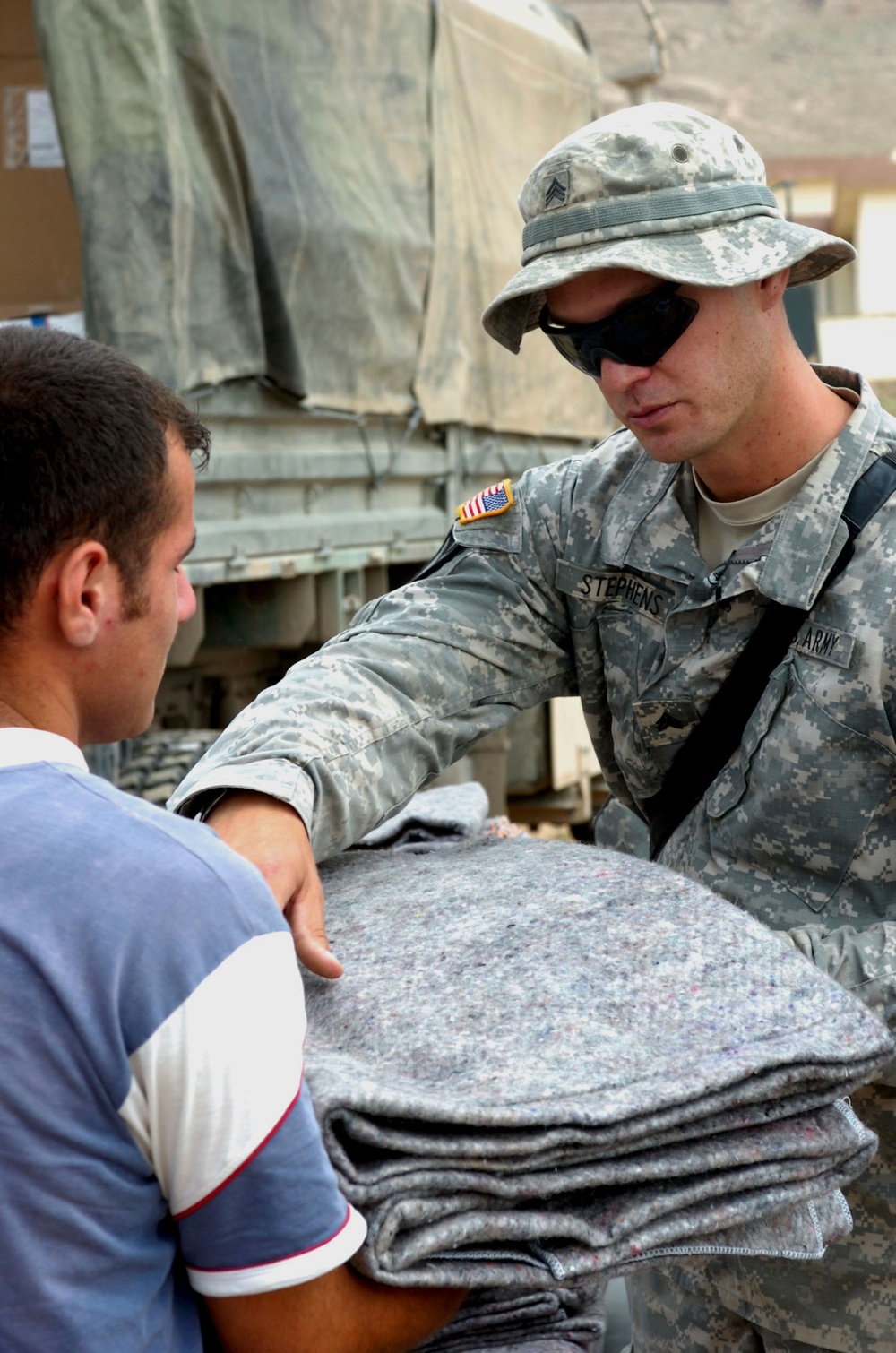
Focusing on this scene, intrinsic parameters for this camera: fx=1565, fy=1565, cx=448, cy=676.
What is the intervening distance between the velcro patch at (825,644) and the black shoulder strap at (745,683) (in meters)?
0.02

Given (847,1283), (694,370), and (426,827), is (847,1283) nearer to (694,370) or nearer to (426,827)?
(426,827)

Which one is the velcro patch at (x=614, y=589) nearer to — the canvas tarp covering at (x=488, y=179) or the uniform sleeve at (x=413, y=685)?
the uniform sleeve at (x=413, y=685)

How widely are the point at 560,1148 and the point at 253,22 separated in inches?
172

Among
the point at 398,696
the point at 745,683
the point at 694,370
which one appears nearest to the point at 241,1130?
the point at 398,696

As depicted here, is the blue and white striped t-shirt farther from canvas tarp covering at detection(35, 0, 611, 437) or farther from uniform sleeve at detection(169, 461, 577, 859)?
canvas tarp covering at detection(35, 0, 611, 437)

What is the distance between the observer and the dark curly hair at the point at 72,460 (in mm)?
1212

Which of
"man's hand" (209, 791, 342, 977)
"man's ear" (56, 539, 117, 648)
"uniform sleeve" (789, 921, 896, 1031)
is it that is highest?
"man's ear" (56, 539, 117, 648)

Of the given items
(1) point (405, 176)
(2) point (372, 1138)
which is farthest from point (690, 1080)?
(1) point (405, 176)

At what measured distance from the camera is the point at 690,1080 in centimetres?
133

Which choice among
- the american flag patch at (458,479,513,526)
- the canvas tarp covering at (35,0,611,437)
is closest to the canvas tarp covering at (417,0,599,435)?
the canvas tarp covering at (35,0,611,437)

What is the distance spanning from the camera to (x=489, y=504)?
2293 mm

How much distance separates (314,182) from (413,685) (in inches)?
140

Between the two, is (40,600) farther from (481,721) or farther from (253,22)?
(253,22)

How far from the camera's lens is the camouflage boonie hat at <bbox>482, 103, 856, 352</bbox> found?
1.89 metres
